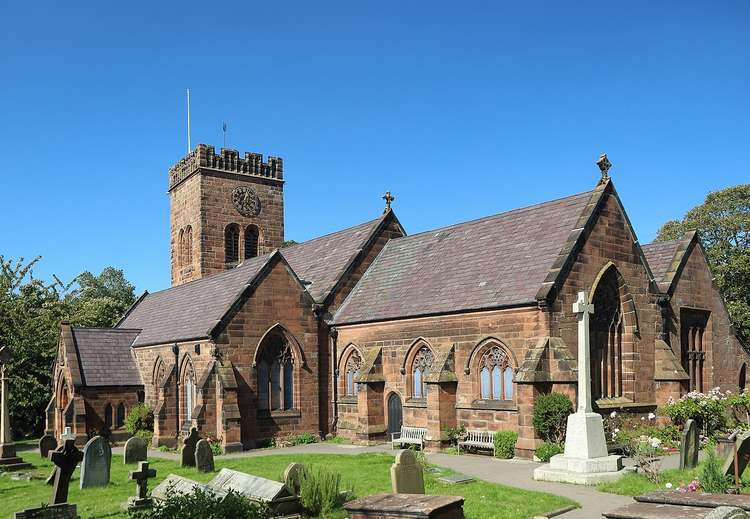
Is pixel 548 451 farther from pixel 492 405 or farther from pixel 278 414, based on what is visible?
pixel 278 414

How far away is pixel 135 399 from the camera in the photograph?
35.1 meters

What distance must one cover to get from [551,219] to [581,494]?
543 inches

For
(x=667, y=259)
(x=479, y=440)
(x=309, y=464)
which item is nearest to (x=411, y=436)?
Answer: (x=479, y=440)

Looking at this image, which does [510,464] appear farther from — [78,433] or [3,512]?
[78,433]

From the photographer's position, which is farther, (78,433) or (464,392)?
(78,433)

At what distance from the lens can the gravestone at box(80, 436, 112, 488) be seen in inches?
762

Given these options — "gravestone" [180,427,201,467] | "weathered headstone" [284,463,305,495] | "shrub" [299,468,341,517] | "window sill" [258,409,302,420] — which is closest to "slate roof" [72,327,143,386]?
"window sill" [258,409,302,420]

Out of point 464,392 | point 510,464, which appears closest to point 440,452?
point 464,392

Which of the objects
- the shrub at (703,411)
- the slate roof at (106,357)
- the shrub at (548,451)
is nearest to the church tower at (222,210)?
the slate roof at (106,357)

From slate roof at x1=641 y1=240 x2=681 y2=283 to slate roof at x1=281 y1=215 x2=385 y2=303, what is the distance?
42.3 ft

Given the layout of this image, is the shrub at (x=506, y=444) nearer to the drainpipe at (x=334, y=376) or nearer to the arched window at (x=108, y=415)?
the drainpipe at (x=334, y=376)

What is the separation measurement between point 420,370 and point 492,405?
4172 millimetres

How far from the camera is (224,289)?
110 feet

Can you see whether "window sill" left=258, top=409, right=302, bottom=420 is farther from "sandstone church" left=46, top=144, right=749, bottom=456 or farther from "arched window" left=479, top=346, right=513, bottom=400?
"arched window" left=479, top=346, right=513, bottom=400
